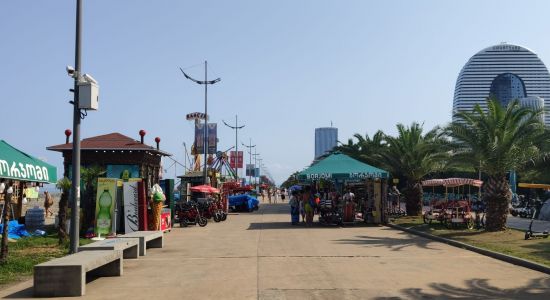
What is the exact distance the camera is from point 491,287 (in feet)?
31.7

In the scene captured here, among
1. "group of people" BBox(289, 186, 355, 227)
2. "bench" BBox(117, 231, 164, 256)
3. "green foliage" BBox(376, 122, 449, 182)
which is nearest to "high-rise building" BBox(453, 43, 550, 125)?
"green foliage" BBox(376, 122, 449, 182)

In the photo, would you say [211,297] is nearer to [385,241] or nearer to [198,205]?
[385,241]

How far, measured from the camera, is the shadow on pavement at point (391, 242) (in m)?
16.4

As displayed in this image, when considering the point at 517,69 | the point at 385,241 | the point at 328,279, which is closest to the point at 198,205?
the point at 385,241

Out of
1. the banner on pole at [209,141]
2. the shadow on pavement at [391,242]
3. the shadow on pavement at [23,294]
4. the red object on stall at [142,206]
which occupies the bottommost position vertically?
the shadow on pavement at [391,242]

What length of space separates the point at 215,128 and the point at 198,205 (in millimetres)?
13233

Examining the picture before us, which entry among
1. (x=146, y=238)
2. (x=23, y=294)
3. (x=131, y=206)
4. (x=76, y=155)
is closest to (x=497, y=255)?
(x=146, y=238)

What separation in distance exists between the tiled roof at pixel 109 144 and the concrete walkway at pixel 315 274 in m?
9.32

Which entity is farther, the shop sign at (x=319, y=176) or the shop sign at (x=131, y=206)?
the shop sign at (x=319, y=176)

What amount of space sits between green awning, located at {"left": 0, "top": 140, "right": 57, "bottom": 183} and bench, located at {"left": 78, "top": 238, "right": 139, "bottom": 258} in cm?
257

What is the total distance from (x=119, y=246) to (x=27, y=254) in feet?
11.9

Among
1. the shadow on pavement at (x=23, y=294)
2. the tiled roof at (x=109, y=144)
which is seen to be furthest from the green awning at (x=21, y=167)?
the tiled roof at (x=109, y=144)

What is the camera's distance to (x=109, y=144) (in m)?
25.3

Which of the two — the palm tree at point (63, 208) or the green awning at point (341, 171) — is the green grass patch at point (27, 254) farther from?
the green awning at point (341, 171)
